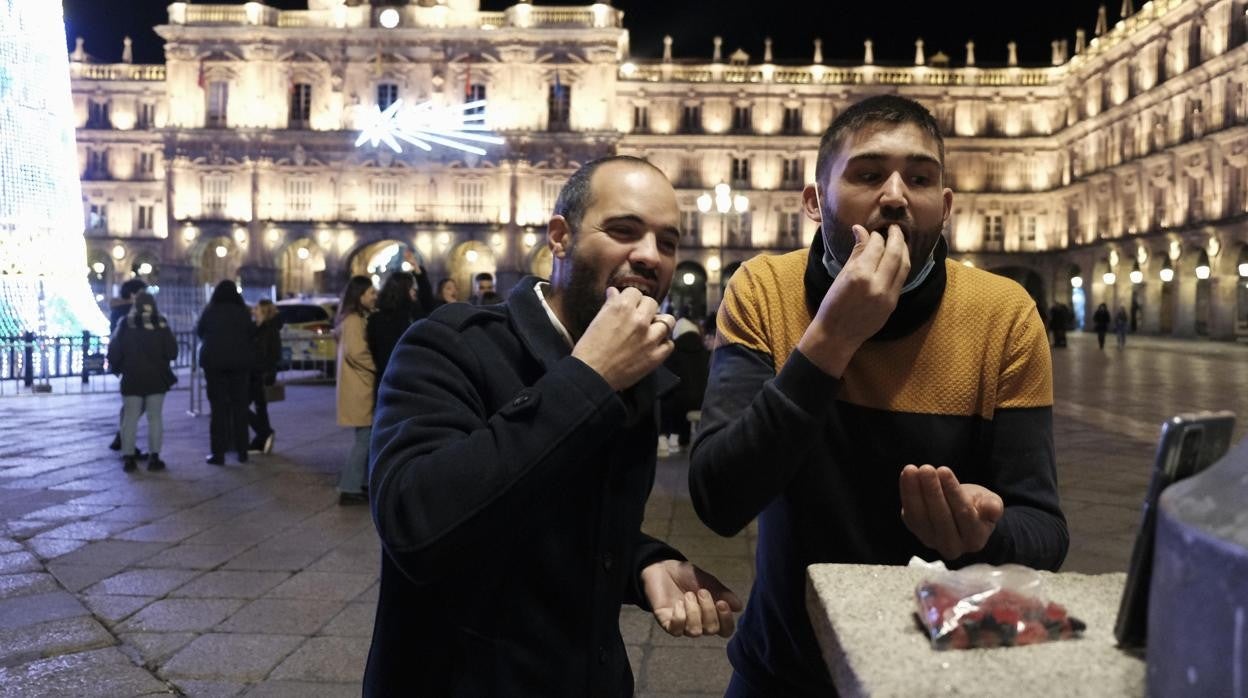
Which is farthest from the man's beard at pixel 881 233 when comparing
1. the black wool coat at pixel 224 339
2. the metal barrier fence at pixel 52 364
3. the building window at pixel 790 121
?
the building window at pixel 790 121

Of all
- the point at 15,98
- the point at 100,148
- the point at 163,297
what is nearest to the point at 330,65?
the point at 100,148

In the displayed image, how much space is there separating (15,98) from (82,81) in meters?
44.2

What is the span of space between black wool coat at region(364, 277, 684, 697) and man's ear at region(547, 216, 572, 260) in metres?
0.10

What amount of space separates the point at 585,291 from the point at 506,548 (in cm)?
45

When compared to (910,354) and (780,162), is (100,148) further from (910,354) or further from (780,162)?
(910,354)

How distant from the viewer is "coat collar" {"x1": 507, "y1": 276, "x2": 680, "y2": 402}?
165 centimetres

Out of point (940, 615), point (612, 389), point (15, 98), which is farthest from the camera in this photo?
point (15, 98)

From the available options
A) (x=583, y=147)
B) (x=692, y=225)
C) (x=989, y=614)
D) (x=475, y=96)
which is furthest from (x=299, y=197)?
(x=989, y=614)

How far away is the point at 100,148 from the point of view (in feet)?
173

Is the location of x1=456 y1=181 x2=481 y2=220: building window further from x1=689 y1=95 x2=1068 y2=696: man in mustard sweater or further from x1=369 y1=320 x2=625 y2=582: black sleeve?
x1=369 y1=320 x2=625 y2=582: black sleeve

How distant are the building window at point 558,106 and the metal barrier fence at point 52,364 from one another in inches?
1177

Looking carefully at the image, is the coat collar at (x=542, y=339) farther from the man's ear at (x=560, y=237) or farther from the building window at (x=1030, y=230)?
the building window at (x=1030, y=230)

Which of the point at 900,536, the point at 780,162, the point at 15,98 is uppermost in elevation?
the point at 780,162

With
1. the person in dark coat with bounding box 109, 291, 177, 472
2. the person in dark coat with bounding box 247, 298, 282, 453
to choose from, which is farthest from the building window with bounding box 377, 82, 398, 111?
the person in dark coat with bounding box 109, 291, 177, 472
